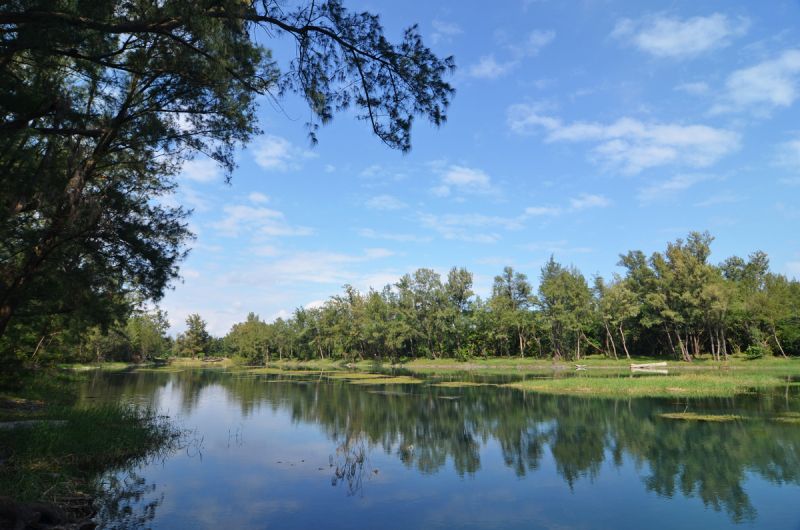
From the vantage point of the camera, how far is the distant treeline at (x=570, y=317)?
182ft

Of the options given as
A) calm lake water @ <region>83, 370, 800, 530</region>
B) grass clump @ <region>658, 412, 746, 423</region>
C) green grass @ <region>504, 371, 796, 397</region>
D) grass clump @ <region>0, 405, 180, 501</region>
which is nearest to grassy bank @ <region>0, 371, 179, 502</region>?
grass clump @ <region>0, 405, 180, 501</region>

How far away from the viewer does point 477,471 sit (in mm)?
15148

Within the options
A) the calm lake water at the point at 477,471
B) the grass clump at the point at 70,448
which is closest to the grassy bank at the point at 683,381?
the calm lake water at the point at 477,471

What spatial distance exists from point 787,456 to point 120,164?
22.5m

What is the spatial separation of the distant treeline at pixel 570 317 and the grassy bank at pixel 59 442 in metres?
28.4

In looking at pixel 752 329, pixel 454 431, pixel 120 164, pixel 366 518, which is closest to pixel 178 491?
pixel 366 518

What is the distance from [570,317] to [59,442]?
6151cm

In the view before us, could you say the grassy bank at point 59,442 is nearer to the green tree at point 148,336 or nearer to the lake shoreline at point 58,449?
the lake shoreline at point 58,449

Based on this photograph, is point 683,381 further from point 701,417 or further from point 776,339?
point 776,339

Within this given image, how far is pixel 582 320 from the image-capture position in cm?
6600

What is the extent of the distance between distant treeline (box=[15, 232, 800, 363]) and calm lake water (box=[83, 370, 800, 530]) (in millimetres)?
33096

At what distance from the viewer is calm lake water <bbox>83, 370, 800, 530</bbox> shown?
36.2 ft

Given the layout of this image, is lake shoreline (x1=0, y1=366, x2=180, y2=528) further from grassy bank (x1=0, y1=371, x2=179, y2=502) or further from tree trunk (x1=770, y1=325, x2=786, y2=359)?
tree trunk (x1=770, y1=325, x2=786, y2=359)

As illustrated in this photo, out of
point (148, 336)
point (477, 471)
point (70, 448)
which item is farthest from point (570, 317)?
point (148, 336)
